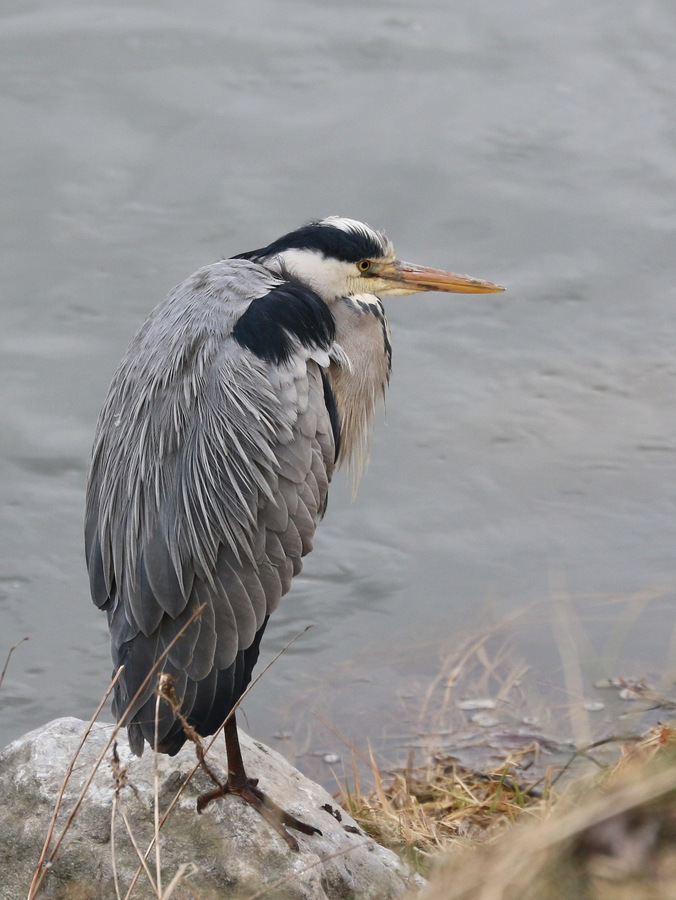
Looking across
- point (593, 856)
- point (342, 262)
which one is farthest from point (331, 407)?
point (593, 856)

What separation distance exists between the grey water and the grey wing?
1619 mm

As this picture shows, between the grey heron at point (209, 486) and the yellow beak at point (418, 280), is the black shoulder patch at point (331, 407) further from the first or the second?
the yellow beak at point (418, 280)

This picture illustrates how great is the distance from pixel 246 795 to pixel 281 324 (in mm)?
1371

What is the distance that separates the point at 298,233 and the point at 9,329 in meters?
3.55

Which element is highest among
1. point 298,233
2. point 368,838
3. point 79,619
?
point 298,233

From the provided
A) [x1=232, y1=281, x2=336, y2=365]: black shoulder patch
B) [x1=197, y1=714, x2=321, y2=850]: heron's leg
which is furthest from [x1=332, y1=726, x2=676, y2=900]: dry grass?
[x1=232, y1=281, x2=336, y2=365]: black shoulder patch

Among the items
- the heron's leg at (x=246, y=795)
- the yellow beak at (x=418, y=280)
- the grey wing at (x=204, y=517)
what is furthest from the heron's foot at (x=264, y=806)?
the yellow beak at (x=418, y=280)

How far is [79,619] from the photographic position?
5645mm

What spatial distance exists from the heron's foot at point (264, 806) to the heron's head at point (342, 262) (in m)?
1.62

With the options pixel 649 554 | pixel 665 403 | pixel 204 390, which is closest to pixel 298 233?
pixel 204 390

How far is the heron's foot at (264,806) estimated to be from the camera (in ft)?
10.9

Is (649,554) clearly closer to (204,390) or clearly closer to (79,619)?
(79,619)

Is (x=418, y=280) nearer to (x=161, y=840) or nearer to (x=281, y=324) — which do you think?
(x=281, y=324)

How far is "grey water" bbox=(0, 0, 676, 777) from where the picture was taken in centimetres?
546
